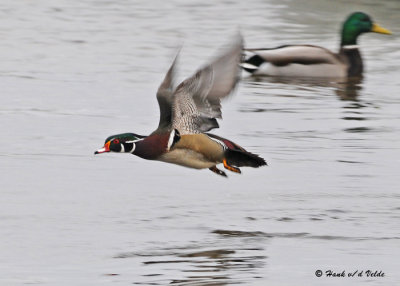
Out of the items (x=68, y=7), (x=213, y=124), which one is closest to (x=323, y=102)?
(x=213, y=124)

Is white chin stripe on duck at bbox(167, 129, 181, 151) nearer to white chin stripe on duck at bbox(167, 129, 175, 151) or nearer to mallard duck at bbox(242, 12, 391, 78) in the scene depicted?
white chin stripe on duck at bbox(167, 129, 175, 151)

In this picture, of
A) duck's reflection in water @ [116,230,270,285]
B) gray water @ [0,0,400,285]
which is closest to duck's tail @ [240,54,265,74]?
gray water @ [0,0,400,285]

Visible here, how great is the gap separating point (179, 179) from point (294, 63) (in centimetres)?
602

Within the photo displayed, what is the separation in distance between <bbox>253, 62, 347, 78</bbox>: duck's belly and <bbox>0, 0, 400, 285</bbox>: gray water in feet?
0.94

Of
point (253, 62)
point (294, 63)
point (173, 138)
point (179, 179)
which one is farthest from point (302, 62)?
point (173, 138)

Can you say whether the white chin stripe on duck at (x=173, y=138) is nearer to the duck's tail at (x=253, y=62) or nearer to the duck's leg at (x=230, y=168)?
the duck's leg at (x=230, y=168)

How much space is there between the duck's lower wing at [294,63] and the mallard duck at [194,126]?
6312mm

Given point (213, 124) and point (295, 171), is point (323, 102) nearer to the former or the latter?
point (295, 171)

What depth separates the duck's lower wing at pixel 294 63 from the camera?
15.8m

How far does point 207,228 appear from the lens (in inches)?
340

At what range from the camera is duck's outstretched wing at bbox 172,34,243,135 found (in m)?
8.76

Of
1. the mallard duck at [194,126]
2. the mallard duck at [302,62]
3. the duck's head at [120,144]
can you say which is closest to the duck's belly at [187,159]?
the mallard duck at [194,126]

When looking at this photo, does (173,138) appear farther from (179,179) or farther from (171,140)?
(179,179)

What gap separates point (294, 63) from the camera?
15844 millimetres
